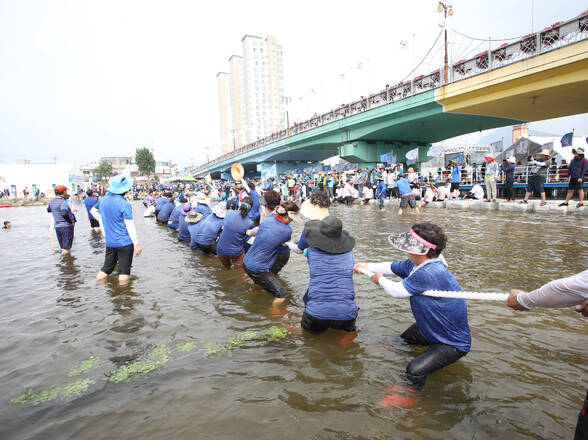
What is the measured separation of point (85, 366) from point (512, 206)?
584 inches

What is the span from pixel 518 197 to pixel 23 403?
1978 centimetres

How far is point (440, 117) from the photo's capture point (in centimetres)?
2438

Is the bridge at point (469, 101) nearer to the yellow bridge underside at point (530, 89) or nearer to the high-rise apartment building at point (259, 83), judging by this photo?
the yellow bridge underside at point (530, 89)

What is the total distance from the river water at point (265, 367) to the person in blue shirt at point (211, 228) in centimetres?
162

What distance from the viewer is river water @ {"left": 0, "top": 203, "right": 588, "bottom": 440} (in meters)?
2.37

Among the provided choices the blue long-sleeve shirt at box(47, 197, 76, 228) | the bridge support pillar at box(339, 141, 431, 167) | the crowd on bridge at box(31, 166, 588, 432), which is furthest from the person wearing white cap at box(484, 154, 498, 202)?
the bridge support pillar at box(339, 141, 431, 167)

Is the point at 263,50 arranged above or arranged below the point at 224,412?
above

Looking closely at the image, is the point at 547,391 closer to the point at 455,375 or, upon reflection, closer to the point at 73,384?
the point at 455,375

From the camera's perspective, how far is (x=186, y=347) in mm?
3529

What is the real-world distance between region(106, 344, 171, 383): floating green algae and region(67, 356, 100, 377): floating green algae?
0.30m

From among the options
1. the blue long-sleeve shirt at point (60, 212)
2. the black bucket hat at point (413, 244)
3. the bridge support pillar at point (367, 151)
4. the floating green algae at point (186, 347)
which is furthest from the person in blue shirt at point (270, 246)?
the bridge support pillar at point (367, 151)

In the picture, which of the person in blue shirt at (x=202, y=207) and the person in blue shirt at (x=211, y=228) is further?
the person in blue shirt at (x=202, y=207)

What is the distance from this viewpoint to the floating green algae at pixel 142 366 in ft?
9.85

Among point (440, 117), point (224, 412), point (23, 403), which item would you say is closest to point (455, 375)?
point (224, 412)
